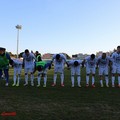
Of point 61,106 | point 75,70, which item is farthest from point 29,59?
point 61,106

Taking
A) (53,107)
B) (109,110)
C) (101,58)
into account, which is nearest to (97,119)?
(109,110)

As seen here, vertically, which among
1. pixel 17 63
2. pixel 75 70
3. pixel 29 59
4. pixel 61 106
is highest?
pixel 29 59

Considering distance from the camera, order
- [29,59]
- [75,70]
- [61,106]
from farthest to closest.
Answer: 1. [29,59]
2. [75,70]
3. [61,106]

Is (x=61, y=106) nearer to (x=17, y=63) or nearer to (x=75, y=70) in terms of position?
(x=75, y=70)

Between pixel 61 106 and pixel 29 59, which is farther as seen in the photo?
pixel 29 59

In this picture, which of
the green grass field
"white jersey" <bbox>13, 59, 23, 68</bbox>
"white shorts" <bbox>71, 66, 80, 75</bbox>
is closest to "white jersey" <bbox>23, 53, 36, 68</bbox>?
"white jersey" <bbox>13, 59, 23, 68</bbox>

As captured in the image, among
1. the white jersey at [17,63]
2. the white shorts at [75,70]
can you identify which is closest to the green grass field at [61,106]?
the white shorts at [75,70]

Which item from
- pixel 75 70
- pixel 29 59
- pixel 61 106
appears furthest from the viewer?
pixel 29 59

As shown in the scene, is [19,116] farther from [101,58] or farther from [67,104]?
[101,58]

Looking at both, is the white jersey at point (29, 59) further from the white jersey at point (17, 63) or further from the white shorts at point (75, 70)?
the white shorts at point (75, 70)

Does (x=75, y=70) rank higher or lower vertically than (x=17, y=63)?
lower

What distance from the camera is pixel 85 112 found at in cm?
1028

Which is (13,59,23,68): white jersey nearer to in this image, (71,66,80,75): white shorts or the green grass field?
(71,66,80,75): white shorts

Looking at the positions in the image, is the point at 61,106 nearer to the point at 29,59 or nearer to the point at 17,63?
the point at 29,59
